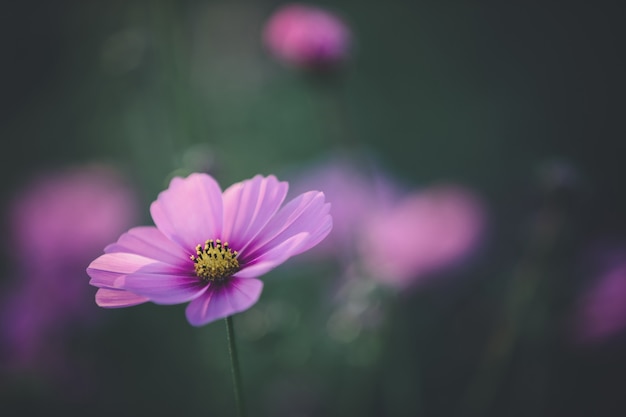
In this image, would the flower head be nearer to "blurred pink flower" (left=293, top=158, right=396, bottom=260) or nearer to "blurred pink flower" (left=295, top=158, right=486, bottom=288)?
"blurred pink flower" (left=295, top=158, right=486, bottom=288)

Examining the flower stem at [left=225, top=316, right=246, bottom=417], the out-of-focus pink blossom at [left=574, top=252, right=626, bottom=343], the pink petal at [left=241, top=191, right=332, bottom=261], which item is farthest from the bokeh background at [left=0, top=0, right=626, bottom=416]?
the flower stem at [left=225, top=316, right=246, bottom=417]

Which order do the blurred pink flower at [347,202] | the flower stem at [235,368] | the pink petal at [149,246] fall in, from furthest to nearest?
the blurred pink flower at [347,202] < the pink petal at [149,246] < the flower stem at [235,368]

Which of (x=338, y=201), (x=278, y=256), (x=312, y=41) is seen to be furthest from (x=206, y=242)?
(x=338, y=201)

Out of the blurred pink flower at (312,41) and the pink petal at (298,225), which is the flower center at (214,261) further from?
the blurred pink flower at (312,41)

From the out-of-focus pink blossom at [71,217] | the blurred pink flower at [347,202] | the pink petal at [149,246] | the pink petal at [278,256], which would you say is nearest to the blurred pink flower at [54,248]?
the out-of-focus pink blossom at [71,217]

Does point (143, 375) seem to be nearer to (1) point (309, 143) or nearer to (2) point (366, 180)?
(2) point (366, 180)

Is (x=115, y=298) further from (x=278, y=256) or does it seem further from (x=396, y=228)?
(x=396, y=228)
